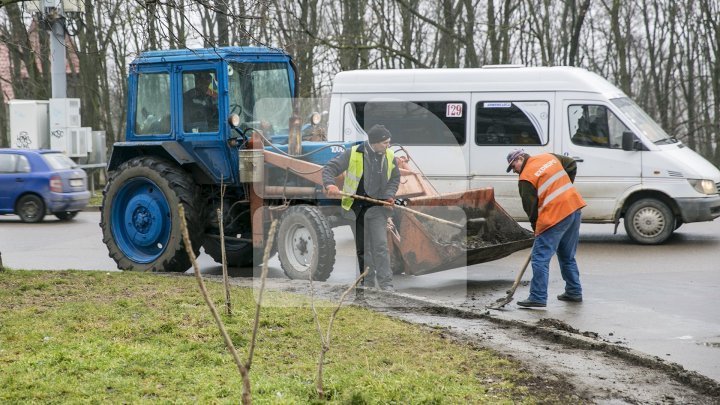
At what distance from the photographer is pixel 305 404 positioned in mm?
5754

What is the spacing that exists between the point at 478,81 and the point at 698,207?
376cm

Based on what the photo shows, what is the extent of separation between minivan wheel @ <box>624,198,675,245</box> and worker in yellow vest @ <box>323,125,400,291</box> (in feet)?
17.8

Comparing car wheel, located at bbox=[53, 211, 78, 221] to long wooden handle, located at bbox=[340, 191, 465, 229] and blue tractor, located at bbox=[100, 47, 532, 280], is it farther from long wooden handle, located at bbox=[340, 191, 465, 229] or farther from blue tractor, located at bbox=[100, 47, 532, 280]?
long wooden handle, located at bbox=[340, 191, 465, 229]

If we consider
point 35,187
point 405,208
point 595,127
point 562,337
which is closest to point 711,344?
point 562,337

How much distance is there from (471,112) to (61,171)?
950 centimetres

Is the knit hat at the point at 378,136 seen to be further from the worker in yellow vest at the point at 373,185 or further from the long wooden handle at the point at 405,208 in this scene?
the long wooden handle at the point at 405,208

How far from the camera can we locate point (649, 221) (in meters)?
14.8

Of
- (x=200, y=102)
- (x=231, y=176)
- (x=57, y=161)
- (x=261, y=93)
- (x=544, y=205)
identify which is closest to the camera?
(x=544, y=205)

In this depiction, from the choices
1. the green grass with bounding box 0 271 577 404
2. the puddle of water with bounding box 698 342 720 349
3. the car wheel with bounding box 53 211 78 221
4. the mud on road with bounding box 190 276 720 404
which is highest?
the car wheel with bounding box 53 211 78 221

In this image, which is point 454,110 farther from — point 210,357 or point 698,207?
point 210,357

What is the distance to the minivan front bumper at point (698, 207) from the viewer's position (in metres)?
14.5

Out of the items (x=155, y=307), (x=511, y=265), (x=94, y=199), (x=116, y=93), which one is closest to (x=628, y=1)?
(x=116, y=93)

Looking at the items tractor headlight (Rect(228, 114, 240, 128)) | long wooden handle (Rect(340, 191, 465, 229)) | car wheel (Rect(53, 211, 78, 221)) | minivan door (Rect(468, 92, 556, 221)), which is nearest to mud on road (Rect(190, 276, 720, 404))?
long wooden handle (Rect(340, 191, 465, 229))

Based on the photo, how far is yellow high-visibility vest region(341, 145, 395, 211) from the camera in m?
10.7
